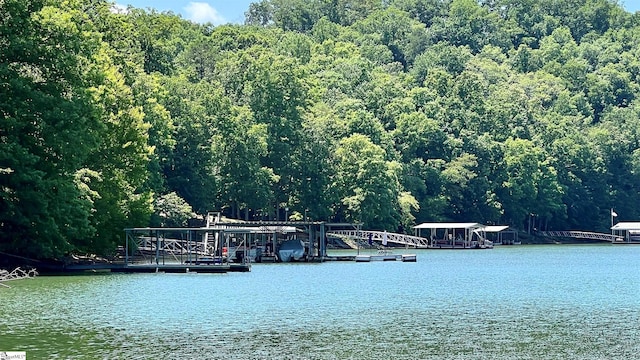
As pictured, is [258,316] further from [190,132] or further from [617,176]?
[617,176]

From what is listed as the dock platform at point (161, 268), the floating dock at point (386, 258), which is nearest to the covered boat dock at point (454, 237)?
the floating dock at point (386, 258)

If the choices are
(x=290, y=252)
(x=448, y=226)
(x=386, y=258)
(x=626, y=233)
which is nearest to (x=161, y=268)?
(x=290, y=252)

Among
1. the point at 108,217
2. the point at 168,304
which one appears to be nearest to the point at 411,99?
the point at 108,217

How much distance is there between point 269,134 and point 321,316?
248 ft

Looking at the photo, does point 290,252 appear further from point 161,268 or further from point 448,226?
point 448,226

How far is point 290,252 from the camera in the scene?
83.7 metres

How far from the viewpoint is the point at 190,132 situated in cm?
10350

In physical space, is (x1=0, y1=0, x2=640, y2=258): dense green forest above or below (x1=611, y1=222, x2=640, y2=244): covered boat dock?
above

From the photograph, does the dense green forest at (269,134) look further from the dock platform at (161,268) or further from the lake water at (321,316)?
the lake water at (321,316)

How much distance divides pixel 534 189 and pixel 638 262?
176ft

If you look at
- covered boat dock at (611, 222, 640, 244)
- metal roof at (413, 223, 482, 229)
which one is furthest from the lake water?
covered boat dock at (611, 222, 640, 244)

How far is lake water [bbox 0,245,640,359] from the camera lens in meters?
35.0

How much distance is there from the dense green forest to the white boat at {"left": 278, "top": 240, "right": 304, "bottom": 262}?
33.7 feet

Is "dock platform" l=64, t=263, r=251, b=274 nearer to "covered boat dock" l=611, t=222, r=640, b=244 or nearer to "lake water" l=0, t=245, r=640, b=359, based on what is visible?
"lake water" l=0, t=245, r=640, b=359
